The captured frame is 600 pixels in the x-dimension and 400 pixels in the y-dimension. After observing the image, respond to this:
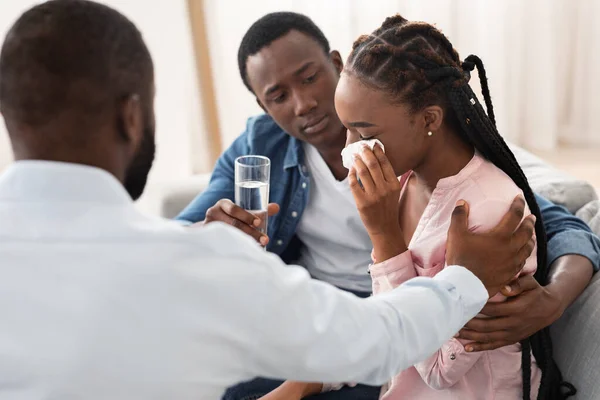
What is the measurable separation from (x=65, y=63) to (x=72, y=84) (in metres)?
0.03

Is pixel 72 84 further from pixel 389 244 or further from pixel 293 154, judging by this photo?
pixel 293 154

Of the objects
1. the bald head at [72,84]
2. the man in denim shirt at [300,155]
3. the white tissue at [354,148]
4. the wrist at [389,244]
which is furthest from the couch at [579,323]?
the bald head at [72,84]

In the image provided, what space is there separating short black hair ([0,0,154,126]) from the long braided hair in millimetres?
511

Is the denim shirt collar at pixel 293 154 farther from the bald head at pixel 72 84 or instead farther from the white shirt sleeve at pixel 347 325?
the bald head at pixel 72 84

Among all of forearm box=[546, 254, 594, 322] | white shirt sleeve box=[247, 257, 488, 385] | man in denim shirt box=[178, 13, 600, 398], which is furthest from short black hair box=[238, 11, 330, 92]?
white shirt sleeve box=[247, 257, 488, 385]

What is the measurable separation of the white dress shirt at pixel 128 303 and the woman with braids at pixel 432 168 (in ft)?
1.34

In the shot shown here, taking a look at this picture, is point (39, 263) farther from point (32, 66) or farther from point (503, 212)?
point (503, 212)

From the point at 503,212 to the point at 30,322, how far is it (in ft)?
2.63

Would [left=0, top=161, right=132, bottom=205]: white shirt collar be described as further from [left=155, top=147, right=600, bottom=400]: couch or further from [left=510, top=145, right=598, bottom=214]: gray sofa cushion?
[left=510, top=145, right=598, bottom=214]: gray sofa cushion

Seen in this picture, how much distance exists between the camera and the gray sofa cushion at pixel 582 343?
1374 millimetres

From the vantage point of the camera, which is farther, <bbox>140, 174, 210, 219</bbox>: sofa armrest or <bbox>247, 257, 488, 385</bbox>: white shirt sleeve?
<bbox>140, 174, 210, 219</bbox>: sofa armrest

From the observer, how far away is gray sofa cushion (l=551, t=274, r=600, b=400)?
1.37 metres

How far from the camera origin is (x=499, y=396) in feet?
4.51

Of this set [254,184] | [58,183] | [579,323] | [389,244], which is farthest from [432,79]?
[58,183]
